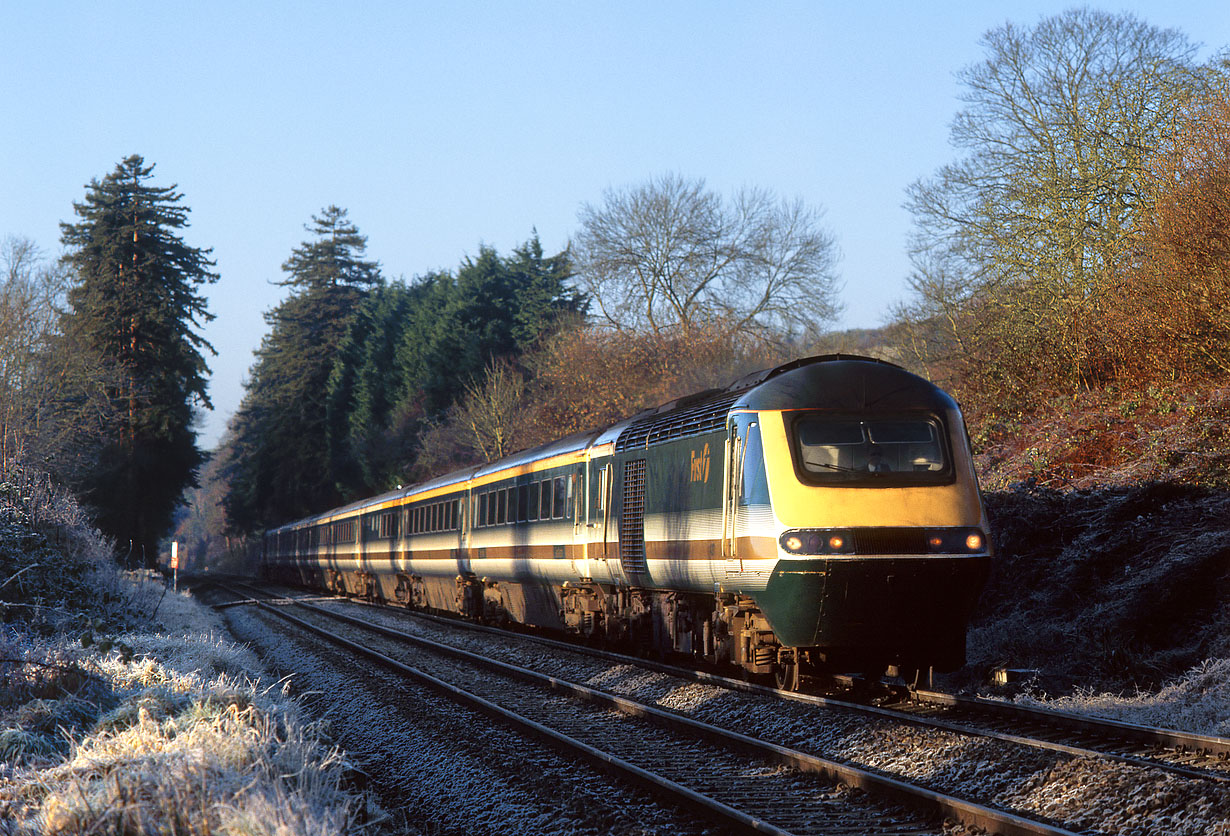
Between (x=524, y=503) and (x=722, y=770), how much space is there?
11.5m

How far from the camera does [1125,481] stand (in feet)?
46.3

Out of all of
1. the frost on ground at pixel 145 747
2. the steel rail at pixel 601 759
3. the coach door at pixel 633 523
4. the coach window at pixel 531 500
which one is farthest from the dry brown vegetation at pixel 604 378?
the frost on ground at pixel 145 747

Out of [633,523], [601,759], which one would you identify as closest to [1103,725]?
[601,759]

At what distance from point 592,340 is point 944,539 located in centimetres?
3231

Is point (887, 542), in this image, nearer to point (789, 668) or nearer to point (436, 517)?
point (789, 668)

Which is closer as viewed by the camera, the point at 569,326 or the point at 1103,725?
the point at 1103,725

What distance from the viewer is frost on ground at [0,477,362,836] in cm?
539

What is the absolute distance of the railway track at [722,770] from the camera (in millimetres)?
6352

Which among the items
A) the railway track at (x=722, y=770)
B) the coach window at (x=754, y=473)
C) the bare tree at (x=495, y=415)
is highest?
the bare tree at (x=495, y=415)

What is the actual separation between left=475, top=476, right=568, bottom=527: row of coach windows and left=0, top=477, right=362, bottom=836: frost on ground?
5.05m

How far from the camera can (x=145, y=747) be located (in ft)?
22.4

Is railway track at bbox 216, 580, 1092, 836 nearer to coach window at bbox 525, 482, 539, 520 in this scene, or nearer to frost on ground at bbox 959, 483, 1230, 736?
frost on ground at bbox 959, 483, 1230, 736

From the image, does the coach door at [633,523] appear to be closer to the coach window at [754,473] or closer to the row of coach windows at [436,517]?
the coach window at [754,473]

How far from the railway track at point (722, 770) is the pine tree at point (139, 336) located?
36067 millimetres
